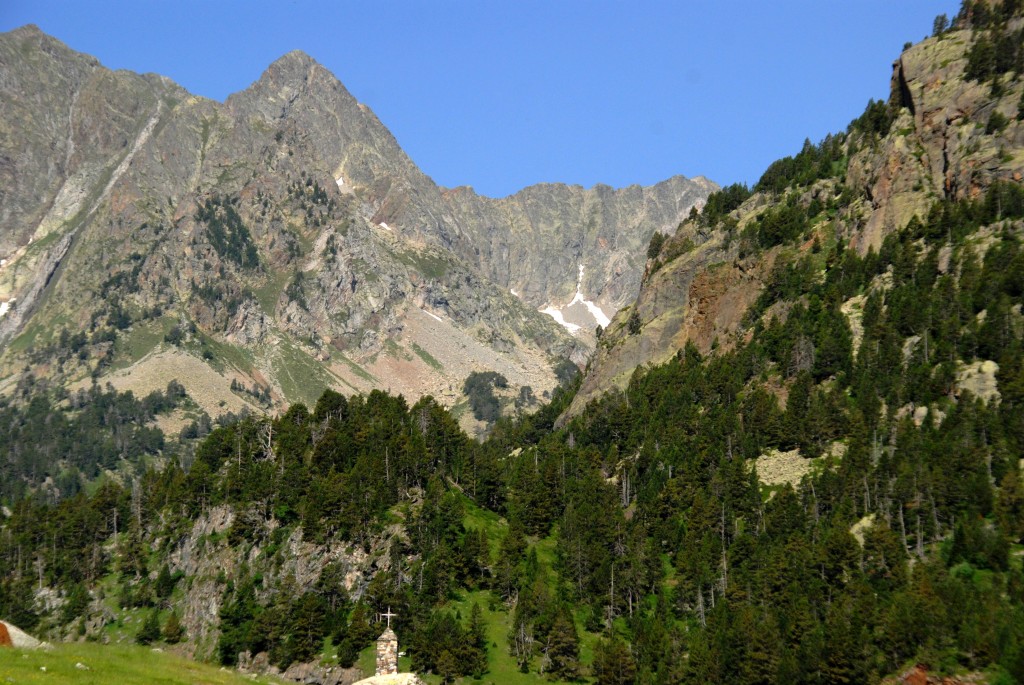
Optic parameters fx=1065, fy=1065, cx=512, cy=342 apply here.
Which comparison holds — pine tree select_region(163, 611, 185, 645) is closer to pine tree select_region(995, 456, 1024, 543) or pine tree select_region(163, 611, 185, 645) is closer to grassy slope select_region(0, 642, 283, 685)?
grassy slope select_region(0, 642, 283, 685)

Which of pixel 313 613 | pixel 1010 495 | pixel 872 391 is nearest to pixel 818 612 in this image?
pixel 1010 495

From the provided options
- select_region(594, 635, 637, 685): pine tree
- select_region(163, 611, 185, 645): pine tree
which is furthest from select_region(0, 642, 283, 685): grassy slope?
select_region(163, 611, 185, 645): pine tree

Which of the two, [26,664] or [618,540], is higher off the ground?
[618,540]

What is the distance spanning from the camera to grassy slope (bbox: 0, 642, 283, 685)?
5703 centimetres

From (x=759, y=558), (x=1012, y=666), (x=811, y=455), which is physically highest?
(x=811, y=455)

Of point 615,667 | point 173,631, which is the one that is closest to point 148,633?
point 173,631

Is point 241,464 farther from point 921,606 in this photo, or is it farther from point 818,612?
point 921,606

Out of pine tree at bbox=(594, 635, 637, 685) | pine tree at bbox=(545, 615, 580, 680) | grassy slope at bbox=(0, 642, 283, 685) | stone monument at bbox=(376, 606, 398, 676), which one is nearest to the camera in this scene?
grassy slope at bbox=(0, 642, 283, 685)

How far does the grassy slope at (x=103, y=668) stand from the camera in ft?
187

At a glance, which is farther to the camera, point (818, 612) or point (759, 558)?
point (759, 558)

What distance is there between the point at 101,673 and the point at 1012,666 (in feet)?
292

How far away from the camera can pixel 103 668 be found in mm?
63219

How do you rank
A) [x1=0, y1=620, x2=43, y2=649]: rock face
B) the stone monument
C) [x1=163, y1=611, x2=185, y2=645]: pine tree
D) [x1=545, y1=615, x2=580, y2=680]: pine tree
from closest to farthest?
[x1=0, y1=620, x2=43, y2=649]: rock face, the stone monument, [x1=545, y1=615, x2=580, y2=680]: pine tree, [x1=163, y1=611, x2=185, y2=645]: pine tree

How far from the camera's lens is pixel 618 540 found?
168 m
